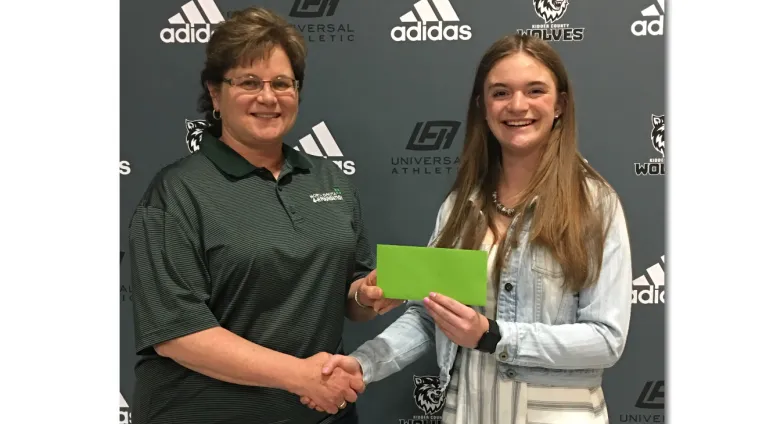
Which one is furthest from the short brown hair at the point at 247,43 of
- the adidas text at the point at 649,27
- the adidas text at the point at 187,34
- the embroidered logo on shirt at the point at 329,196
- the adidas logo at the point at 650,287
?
the adidas logo at the point at 650,287

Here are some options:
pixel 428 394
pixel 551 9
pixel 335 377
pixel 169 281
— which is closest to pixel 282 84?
pixel 169 281

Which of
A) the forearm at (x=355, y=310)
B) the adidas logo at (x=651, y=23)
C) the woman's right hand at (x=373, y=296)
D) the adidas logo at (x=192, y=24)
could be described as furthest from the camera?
the adidas logo at (x=192, y=24)

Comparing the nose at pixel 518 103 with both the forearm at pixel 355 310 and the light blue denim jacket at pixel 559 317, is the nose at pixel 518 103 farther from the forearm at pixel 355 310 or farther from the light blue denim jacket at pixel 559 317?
the forearm at pixel 355 310

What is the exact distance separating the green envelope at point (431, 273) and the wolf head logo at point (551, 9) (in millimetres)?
1015

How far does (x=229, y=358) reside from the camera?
1820 millimetres

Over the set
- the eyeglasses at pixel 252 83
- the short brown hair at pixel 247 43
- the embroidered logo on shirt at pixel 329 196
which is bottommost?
the embroidered logo on shirt at pixel 329 196

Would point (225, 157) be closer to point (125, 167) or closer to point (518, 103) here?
point (125, 167)

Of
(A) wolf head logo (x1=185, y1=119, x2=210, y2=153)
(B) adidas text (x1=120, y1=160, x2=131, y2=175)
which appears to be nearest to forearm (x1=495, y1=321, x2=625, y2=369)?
(A) wolf head logo (x1=185, y1=119, x2=210, y2=153)

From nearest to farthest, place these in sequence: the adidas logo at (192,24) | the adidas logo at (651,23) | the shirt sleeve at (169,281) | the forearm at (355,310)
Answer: the shirt sleeve at (169,281)
the forearm at (355,310)
the adidas logo at (651,23)
the adidas logo at (192,24)

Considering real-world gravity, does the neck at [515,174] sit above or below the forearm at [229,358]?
above

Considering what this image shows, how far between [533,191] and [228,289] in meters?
0.93

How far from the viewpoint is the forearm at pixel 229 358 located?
5.95 feet

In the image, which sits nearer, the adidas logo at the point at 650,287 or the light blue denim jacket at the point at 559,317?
the light blue denim jacket at the point at 559,317
